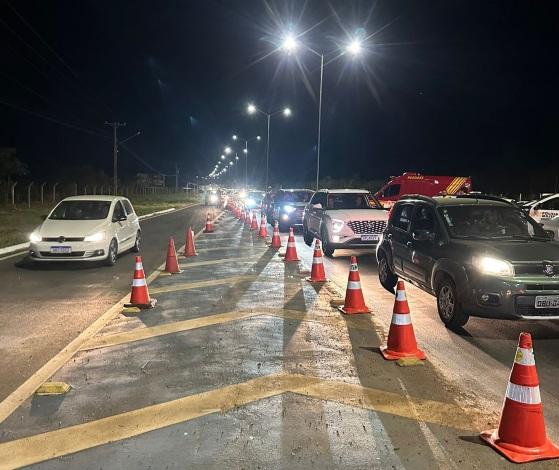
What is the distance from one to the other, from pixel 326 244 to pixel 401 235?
221 inches

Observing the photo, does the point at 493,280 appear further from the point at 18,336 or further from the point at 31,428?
the point at 18,336

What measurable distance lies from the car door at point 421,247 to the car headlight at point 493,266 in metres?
1.00

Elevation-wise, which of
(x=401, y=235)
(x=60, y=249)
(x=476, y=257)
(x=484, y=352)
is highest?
(x=401, y=235)

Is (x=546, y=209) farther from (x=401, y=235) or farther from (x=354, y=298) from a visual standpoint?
(x=354, y=298)

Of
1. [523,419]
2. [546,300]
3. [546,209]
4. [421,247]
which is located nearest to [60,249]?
[421,247]

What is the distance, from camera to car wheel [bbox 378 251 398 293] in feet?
33.7

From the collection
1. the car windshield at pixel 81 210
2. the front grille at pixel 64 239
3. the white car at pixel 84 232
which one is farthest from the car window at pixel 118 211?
the front grille at pixel 64 239

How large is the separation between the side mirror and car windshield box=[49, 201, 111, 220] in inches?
311

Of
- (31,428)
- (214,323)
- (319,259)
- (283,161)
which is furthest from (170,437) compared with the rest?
(283,161)

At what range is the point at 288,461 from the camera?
3.86 meters

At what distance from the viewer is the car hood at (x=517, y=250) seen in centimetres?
698

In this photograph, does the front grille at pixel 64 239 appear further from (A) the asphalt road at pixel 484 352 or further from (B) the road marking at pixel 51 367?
(A) the asphalt road at pixel 484 352

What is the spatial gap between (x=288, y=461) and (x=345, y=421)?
79 cm

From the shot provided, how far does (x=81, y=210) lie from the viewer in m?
14.0
